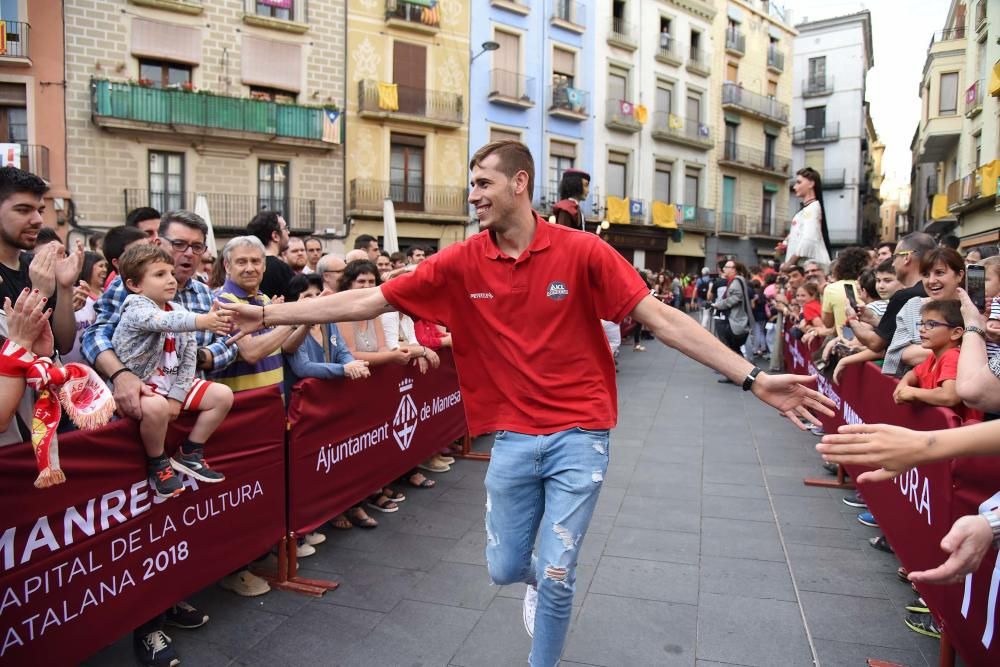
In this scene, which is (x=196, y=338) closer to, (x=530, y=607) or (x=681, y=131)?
(x=530, y=607)

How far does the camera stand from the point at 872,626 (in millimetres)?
3648

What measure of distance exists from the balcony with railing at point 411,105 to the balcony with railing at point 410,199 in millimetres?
2242

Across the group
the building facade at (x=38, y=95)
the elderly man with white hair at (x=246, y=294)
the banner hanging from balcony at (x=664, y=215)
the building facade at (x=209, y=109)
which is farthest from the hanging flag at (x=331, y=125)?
the elderly man with white hair at (x=246, y=294)

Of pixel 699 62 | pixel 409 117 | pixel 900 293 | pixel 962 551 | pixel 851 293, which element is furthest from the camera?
pixel 699 62

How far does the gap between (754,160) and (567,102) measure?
14.6 m

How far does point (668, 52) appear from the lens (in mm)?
33406

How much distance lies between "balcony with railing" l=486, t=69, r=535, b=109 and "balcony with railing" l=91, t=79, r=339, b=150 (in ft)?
24.3

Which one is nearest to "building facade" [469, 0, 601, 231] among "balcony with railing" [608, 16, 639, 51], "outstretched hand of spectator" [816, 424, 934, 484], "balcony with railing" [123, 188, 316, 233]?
"balcony with railing" [608, 16, 639, 51]

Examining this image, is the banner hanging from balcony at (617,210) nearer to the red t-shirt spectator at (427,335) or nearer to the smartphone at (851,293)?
the smartphone at (851,293)

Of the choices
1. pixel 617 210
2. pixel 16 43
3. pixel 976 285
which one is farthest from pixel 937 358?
pixel 617 210

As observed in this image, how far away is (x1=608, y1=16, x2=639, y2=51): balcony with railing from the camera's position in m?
30.9

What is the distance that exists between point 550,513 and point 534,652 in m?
0.58

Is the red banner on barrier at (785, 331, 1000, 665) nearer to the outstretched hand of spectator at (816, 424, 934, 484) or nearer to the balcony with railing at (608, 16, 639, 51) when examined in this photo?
the outstretched hand of spectator at (816, 424, 934, 484)

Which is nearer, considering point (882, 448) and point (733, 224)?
point (882, 448)
